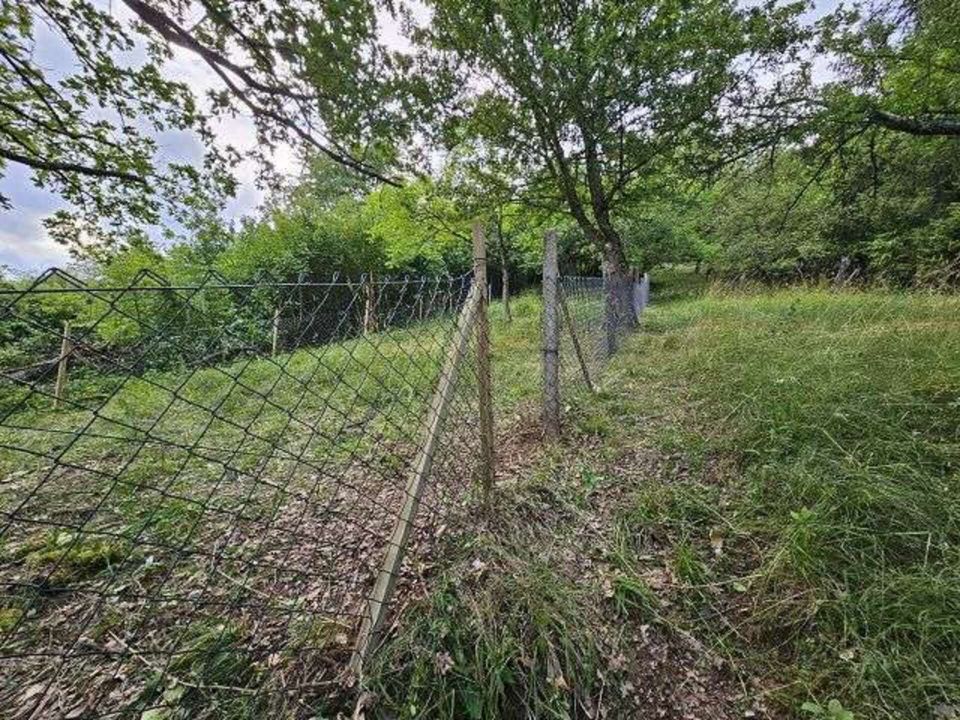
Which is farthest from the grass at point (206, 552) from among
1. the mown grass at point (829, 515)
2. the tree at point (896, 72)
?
the tree at point (896, 72)

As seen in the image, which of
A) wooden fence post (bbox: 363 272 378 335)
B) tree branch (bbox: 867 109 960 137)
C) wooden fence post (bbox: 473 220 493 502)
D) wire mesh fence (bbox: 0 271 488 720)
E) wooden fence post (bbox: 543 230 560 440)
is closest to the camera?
wire mesh fence (bbox: 0 271 488 720)

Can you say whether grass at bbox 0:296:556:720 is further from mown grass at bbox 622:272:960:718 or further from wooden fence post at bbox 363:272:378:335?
mown grass at bbox 622:272:960:718

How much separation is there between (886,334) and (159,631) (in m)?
5.56

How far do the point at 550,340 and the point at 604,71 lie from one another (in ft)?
15.3

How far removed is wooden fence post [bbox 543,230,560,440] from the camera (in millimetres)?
3076

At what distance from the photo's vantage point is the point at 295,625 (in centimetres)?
163

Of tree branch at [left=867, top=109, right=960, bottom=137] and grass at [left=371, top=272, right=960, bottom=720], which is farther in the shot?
tree branch at [left=867, top=109, right=960, bottom=137]

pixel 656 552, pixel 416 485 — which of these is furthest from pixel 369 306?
pixel 656 552

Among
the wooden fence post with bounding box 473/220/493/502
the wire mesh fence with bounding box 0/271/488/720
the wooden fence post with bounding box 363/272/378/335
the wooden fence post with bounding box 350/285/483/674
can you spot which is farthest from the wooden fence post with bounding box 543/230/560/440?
the wooden fence post with bounding box 363/272/378/335

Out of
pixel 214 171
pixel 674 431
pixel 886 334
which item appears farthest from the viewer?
pixel 214 171

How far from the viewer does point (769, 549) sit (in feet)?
6.27

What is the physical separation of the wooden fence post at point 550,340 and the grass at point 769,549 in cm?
24

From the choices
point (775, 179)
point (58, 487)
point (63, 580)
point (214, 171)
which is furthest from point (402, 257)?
point (63, 580)

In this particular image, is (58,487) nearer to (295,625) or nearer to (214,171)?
(295,625)
